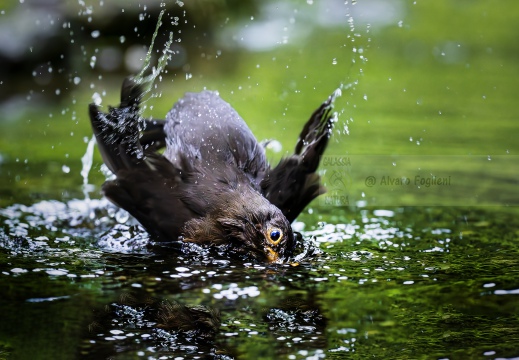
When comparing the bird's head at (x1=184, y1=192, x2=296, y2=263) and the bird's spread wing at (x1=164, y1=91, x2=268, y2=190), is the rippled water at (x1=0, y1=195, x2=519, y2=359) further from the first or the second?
the bird's spread wing at (x1=164, y1=91, x2=268, y2=190)

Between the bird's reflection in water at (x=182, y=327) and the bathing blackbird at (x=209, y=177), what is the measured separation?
0.87m

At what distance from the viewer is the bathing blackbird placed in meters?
Result: 5.75

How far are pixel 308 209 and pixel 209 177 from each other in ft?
4.65

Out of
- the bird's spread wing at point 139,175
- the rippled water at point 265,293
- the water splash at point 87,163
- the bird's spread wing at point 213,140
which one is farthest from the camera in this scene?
the water splash at point 87,163

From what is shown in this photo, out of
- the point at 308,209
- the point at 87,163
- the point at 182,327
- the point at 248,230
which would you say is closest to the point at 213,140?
the point at 248,230

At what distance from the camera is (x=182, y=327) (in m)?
4.52

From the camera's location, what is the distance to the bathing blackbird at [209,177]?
5.75 m

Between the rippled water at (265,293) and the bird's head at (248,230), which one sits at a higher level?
the bird's head at (248,230)

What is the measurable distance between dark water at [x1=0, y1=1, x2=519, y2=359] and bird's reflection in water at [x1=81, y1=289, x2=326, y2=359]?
0.01 metres

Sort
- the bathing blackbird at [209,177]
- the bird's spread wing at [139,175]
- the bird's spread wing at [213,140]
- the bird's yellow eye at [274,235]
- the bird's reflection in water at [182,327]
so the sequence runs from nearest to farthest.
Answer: the bird's reflection in water at [182,327]
the bird's yellow eye at [274,235]
the bathing blackbird at [209,177]
the bird's spread wing at [139,175]
the bird's spread wing at [213,140]

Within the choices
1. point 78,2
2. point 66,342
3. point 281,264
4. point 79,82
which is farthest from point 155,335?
point 78,2

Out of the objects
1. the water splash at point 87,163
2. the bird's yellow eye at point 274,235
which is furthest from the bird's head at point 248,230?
the water splash at point 87,163

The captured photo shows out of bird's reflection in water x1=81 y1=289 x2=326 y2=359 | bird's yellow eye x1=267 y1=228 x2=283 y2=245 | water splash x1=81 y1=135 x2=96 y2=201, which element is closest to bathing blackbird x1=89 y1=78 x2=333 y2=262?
bird's yellow eye x1=267 y1=228 x2=283 y2=245

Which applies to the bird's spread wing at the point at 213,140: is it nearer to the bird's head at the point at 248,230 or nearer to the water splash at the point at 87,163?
the bird's head at the point at 248,230
